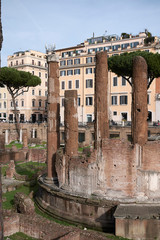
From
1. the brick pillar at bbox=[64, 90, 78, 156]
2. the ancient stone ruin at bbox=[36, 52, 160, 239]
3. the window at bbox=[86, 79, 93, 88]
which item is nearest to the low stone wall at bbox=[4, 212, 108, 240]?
the ancient stone ruin at bbox=[36, 52, 160, 239]

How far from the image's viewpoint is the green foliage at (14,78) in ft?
112

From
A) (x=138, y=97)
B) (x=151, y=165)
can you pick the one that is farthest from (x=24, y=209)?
(x=138, y=97)

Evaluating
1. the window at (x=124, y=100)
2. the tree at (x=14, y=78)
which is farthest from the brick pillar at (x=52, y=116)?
the window at (x=124, y=100)

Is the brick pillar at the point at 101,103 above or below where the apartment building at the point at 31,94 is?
below

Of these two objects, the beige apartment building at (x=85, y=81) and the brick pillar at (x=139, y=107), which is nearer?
the brick pillar at (x=139, y=107)

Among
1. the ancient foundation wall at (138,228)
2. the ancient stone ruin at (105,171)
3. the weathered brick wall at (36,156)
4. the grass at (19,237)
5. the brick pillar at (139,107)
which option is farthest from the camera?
the weathered brick wall at (36,156)

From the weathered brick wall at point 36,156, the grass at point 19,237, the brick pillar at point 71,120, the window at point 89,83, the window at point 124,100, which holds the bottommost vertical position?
the grass at point 19,237

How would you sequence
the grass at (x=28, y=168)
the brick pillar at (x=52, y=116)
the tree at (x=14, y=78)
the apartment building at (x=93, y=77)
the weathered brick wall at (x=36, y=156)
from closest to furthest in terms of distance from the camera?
1. the brick pillar at (x=52, y=116)
2. the grass at (x=28, y=168)
3. the weathered brick wall at (x=36, y=156)
4. the tree at (x=14, y=78)
5. the apartment building at (x=93, y=77)

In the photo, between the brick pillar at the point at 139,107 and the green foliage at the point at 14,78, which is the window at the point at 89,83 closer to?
the green foliage at the point at 14,78

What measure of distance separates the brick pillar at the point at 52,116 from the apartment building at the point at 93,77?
2413 cm

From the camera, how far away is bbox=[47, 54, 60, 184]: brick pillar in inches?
475

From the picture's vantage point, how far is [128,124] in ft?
107

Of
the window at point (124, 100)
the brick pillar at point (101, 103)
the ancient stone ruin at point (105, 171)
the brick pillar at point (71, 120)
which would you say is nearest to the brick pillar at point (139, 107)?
the ancient stone ruin at point (105, 171)

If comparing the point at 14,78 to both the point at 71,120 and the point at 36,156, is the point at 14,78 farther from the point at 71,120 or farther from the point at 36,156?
the point at 71,120
